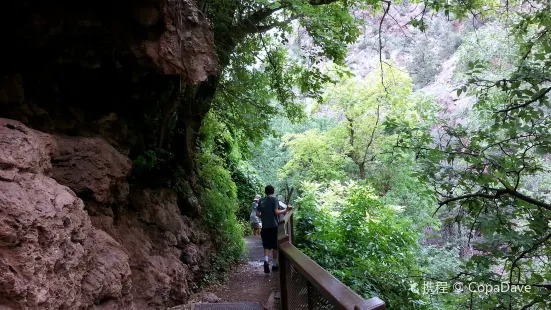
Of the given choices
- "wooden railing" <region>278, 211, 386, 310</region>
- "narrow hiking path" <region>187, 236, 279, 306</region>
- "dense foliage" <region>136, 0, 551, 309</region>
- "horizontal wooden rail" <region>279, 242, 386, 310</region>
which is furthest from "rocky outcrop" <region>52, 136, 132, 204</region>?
"narrow hiking path" <region>187, 236, 279, 306</region>

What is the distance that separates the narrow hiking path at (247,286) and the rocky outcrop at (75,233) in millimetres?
799

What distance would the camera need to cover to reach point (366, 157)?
1997 cm

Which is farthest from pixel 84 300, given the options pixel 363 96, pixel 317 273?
pixel 363 96

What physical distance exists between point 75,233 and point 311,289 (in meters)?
1.84

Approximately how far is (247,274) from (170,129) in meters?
3.34

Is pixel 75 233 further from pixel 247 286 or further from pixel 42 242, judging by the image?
pixel 247 286

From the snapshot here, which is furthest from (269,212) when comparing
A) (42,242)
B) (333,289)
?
(333,289)

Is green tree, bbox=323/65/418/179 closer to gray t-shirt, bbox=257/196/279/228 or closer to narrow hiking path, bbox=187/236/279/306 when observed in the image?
narrow hiking path, bbox=187/236/279/306

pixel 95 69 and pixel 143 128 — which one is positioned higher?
pixel 95 69

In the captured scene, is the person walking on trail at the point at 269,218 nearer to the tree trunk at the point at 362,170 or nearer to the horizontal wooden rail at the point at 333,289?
the horizontal wooden rail at the point at 333,289

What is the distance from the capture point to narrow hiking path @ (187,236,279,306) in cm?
607

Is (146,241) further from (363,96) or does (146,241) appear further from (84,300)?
(363,96)

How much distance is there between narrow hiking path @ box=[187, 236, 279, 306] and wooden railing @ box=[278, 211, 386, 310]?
1.73 m

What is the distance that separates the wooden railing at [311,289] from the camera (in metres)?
1.83
